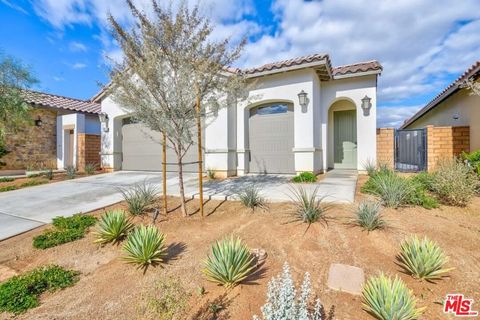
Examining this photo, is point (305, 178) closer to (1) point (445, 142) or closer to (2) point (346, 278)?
(2) point (346, 278)

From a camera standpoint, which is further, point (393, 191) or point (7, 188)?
point (7, 188)

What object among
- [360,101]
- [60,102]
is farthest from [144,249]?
[60,102]

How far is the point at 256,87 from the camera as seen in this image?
9.74 meters

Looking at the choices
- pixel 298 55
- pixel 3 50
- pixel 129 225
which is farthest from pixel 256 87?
pixel 3 50

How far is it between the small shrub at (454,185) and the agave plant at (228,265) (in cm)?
512

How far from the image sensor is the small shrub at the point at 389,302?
86.4 inches

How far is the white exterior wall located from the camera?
31.1 ft

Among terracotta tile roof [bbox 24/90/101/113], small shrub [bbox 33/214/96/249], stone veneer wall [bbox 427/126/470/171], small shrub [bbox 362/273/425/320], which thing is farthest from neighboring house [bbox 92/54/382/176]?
terracotta tile roof [bbox 24/90/101/113]

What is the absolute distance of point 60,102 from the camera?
1581cm

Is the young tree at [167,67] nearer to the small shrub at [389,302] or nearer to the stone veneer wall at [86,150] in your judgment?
the small shrub at [389,302]

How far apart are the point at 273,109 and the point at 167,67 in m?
6.09

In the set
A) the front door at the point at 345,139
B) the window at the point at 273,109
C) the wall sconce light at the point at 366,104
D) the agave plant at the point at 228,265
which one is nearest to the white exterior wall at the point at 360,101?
the wall sconce light at the point at 366,104

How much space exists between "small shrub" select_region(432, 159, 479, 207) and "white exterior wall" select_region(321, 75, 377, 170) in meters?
3.91

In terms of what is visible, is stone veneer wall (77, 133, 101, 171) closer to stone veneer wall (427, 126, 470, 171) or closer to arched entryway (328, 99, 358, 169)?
arched entryway (328, 99, 358, 169)
